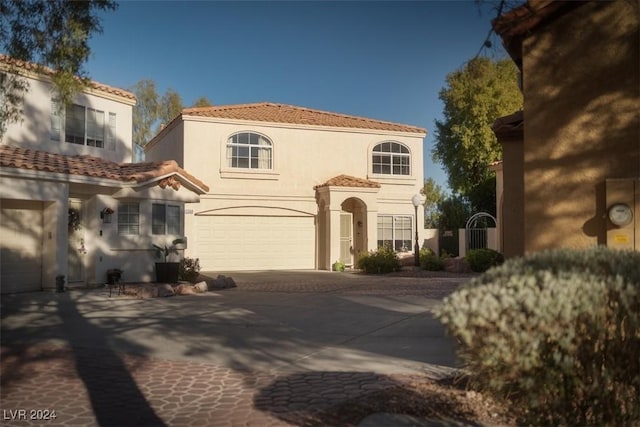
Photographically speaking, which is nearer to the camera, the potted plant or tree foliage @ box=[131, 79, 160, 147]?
the potted plant

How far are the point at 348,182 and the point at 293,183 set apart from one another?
249cm

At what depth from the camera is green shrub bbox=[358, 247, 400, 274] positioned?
21.0 m

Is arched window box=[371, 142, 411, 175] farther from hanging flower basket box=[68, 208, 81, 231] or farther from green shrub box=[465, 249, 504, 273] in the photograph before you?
hanging flower basket box=[68, 208, 81, 231]

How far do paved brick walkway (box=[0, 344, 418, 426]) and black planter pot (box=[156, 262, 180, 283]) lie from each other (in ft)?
29.9

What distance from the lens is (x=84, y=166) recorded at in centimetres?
1492

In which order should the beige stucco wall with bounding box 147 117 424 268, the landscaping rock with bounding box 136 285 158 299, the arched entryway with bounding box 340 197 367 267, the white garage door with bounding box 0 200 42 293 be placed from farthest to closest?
the arched entryway with bounding box 340 197 367 267, the beige stucco wall with bounding box 147 117 424 268, the landscaping rock with bounding box 136 285 158 299, the white garage door with bounding box 0 200 42 293

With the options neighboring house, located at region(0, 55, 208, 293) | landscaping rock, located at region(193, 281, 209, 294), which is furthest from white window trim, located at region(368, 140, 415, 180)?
landscaping rock, located at region(193, 281, 209, 294)

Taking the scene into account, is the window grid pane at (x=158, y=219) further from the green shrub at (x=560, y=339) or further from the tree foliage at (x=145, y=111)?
the tree foliage at (x=145, y=111)

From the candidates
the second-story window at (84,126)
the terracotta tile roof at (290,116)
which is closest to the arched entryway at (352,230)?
the terracotta tile roof at (290,116)

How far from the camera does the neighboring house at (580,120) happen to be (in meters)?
5.60

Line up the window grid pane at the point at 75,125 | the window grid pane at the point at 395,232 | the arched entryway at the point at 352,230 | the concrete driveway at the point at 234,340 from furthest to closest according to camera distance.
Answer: the window grid pane at the point at 395,232
the arched entryway at the point at 352,230
the window grid pane at the point at 75,125
the concrete driveway at the point at 234,340

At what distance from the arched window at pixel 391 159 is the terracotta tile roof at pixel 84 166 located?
9.62m

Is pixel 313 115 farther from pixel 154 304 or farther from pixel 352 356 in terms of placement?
pixel 352 356

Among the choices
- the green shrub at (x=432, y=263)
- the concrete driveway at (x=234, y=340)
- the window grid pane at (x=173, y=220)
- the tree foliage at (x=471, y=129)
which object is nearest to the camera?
the concrete driveway at (x=234, y=340)
